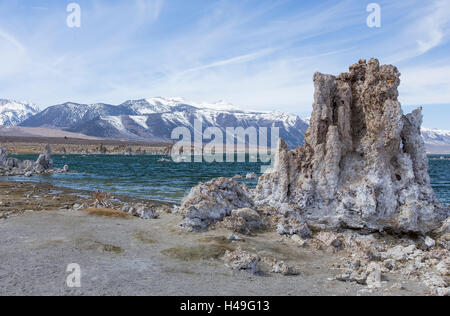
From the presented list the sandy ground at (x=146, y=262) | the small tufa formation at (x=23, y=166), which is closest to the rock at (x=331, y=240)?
the sandy ground at (x=146, y=262)

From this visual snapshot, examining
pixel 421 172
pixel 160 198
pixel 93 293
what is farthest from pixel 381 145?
pixel 160 198

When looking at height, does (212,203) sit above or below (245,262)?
above

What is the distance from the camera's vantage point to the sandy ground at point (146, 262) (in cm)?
1059

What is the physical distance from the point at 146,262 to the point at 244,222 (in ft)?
19.6

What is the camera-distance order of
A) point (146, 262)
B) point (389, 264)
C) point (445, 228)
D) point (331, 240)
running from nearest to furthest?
point (146, 262), point (389, 264), point (331, 240), point (445, 228)

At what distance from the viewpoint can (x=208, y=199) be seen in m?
18.5

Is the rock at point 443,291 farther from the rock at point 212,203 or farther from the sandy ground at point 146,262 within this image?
the rock at point 212,203

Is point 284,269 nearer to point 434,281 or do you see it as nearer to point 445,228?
point 434,281

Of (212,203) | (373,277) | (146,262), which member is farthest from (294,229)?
(146,262)

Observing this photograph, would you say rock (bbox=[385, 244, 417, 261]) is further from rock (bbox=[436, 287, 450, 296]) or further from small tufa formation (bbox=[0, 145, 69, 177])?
small tufa formation (bbox=[0, 145, 69, 177])

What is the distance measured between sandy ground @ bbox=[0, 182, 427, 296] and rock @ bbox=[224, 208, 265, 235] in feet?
2.30

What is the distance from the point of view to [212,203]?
59.8 feet
